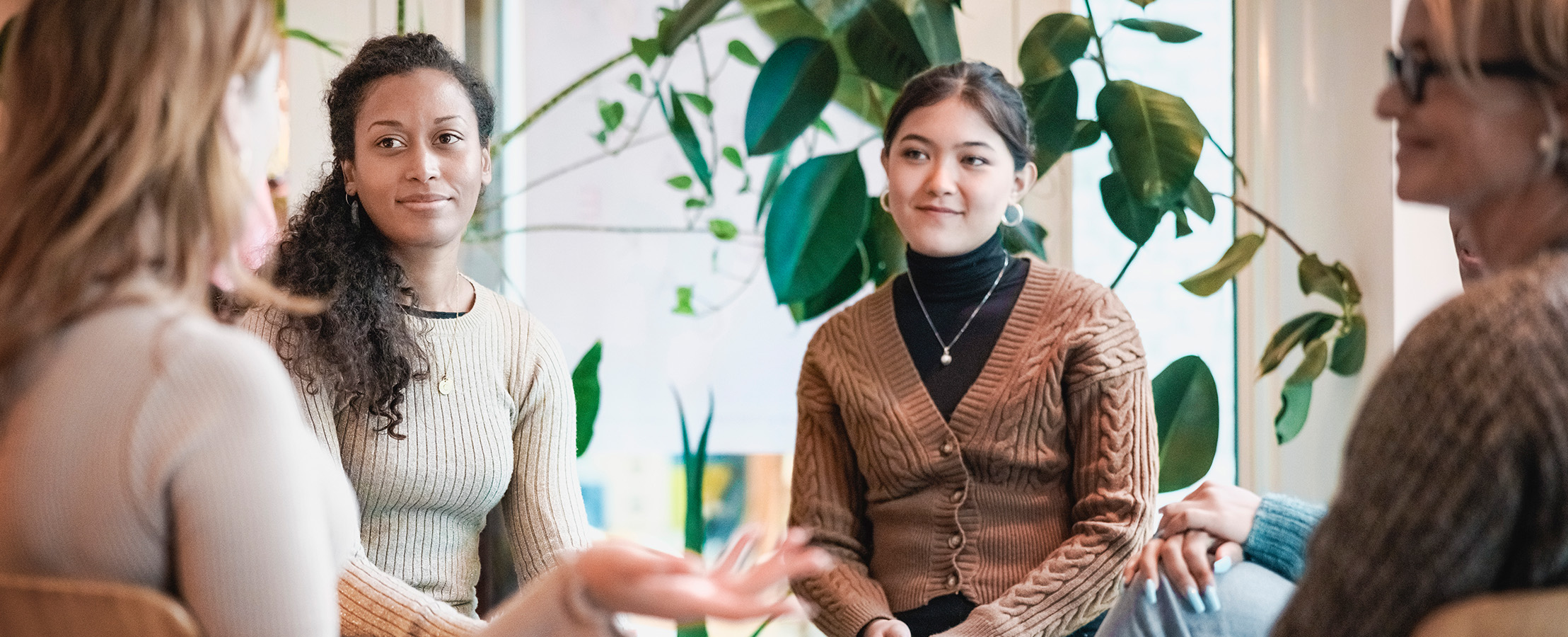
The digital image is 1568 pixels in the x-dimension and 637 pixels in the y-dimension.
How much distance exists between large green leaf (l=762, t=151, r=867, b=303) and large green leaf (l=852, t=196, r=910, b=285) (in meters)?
0.09

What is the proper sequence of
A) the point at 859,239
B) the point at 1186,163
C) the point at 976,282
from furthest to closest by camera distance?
the point at 859,239
the point at 1186,163
the point at 976,282

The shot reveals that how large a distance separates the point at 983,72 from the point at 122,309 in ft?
4.57

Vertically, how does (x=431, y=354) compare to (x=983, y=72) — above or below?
below

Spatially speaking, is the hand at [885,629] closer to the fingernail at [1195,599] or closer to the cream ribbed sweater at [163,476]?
the fingernail at [1195,599]

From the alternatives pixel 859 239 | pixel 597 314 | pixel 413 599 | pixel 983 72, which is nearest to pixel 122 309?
pixel 413 599

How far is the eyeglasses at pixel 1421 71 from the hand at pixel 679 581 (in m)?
0.63

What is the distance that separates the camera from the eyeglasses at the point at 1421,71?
95 centimetres

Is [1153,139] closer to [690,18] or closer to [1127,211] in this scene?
[1127,211]

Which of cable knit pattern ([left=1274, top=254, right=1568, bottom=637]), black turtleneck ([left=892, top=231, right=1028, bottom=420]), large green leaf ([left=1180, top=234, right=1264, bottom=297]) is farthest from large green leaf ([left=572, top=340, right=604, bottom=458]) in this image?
cable knit pattern ([left=1274, top=254, right=1568, bottom=637])

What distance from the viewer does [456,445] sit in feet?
5.85

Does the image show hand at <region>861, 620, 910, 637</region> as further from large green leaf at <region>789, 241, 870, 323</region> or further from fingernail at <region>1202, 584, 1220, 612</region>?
large green leaf at <region>789, 241, 870, 323</region>

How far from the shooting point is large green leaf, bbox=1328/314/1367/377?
242cm

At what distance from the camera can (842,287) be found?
2502 millimetres

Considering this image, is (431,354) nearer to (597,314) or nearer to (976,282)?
(976,282)
